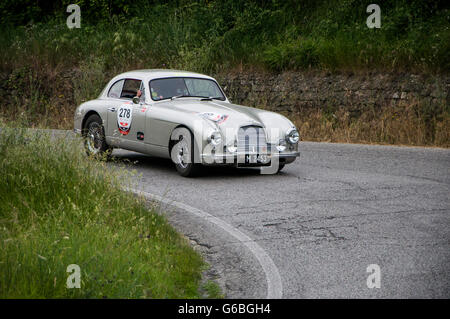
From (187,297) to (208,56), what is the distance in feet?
53.2

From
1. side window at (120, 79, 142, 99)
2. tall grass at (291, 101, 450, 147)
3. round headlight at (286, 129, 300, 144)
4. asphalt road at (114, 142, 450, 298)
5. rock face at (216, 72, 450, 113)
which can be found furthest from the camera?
rock face at (216, 72, 450, 113)

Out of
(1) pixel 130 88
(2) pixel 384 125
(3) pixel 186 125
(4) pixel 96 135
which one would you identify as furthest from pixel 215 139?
(2) pixel 384 125

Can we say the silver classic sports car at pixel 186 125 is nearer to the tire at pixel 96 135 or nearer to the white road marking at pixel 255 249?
the tire at pixel 96 135

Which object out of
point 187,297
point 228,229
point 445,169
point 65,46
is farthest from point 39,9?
point 187,297

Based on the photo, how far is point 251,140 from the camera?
9.78 metres

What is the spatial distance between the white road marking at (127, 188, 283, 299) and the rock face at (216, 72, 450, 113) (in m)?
9.32

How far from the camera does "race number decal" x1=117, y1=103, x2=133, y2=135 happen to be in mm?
10977

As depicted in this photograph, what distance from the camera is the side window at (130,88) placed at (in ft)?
37.3

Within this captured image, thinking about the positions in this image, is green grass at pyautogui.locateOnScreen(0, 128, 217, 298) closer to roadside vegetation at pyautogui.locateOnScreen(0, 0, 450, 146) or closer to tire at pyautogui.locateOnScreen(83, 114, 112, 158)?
tire at pyautogui.locateOnScreen(83, 114, 112, 158)

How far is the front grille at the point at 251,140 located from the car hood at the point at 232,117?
0.07 m

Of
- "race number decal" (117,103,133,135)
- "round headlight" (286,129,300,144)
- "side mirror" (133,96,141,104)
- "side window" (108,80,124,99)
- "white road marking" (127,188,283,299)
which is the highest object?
"side window" (108,80,124,99)

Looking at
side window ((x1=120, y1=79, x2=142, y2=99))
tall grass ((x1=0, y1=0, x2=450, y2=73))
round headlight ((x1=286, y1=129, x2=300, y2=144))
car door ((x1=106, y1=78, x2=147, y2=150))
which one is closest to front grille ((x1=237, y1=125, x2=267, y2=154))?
round headlight ((x1=286, y1=129, x2=300, y2=144))

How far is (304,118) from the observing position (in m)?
17.0
